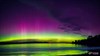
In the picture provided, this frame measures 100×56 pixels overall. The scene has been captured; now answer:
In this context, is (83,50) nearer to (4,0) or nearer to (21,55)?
(21,55)

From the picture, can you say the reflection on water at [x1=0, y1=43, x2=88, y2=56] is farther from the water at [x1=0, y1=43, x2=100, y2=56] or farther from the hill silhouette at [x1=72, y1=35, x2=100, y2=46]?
the hill silhouette at [x1=72, y1=35, x2=100, y2=46]

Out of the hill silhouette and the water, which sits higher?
the hill silhouette

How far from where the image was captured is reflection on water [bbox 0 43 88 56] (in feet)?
9.48

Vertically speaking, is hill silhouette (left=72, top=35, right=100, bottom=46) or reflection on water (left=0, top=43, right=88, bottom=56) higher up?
hill silhouette (left=72, top=35, right=100, bottom=46)

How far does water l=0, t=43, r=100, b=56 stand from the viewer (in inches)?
114

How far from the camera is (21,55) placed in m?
2.92

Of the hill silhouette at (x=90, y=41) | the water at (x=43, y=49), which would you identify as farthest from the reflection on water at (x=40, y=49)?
the hill silhouette at (x=90, y=41)

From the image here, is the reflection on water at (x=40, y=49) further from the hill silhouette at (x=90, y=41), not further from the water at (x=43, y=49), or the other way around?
the hill silhouette at (x=90, y=41)

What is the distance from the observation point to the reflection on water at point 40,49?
2889 mm

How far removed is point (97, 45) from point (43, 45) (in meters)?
0.68

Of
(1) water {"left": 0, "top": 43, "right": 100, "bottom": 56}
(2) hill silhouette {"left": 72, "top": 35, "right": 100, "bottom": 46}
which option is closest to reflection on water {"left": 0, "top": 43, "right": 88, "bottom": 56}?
(1) water {"left": 0, "top": 43, "right": 100, "bottom": 56}

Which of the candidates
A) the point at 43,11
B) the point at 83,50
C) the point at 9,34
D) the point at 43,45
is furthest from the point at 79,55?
the point at 9,34

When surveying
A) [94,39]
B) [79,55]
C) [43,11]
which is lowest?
[79,55]

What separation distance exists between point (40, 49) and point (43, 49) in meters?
0.04
